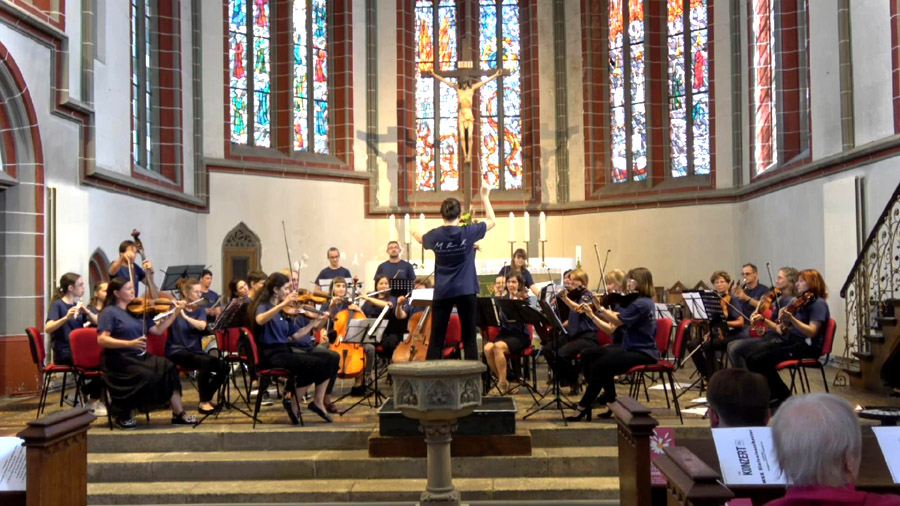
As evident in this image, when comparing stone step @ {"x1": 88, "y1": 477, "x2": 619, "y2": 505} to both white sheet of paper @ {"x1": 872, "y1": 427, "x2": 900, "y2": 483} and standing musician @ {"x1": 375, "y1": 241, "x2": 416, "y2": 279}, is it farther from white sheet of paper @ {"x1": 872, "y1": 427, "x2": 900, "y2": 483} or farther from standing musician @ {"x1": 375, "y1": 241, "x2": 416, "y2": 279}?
standing musician @ {"x1": 375, "y1": 241, "x2": 416, "y2": 279}

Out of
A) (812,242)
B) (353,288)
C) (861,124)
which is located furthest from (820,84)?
(353,288)

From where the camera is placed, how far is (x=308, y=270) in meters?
15.7

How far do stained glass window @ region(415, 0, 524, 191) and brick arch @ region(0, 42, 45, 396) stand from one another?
864cm

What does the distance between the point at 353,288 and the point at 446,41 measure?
988cm

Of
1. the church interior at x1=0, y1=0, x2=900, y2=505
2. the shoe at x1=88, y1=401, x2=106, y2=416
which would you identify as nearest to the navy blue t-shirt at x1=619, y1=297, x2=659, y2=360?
the church interior at x1=0, y1=0, x2=900, y2=505

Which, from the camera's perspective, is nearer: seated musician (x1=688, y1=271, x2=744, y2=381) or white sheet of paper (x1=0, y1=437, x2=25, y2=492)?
white sheet of paper (x1=0, y1=437, x2=25, y2=492)

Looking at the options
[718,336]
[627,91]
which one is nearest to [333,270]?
[718,336]

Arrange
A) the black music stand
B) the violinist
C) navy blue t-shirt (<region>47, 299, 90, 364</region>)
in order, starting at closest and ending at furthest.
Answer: the black music stand → the violinist → navy blue t-shirt (<region>47, 299, 90, 364</region>)

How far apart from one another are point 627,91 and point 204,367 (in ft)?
35.9

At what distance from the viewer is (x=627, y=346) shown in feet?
24.8

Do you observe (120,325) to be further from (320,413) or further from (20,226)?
(20,226)

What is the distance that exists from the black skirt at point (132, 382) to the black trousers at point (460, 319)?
7.74ft

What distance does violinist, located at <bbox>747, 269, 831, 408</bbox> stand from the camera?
24.7ft

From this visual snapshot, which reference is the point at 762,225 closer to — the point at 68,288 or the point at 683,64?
the point at 683,64
